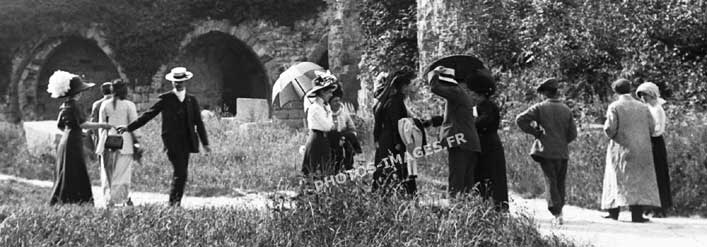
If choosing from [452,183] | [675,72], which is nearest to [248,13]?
[675,72]

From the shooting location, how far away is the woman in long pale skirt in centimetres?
750

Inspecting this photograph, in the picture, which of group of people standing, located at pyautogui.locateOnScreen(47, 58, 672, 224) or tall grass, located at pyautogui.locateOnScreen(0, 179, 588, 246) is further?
group of people standing, located at pyautogui.locateOnScreen(47, 58, 672, 224)

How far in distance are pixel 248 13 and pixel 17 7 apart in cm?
607

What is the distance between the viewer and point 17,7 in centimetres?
1994

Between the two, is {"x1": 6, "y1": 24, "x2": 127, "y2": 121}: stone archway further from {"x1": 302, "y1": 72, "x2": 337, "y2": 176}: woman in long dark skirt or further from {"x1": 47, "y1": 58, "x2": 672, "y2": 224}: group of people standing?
{"x1": 302, "y1": 72, "x2": 337, "y2": 176}: woman in long dark skirt

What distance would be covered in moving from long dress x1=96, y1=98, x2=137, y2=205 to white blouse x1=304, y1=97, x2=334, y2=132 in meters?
2.15

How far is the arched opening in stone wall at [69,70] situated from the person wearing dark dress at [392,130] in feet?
52.5

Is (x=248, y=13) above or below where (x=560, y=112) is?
above

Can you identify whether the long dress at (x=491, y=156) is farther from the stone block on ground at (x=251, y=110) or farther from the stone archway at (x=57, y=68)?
the stone archway at (x=57, y=68)

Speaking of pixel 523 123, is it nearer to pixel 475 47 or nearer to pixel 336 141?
pixel 336 141

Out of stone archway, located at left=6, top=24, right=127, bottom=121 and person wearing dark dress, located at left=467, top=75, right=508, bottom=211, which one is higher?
stone archway, located at left=6, top=24, right=127, bottom=121

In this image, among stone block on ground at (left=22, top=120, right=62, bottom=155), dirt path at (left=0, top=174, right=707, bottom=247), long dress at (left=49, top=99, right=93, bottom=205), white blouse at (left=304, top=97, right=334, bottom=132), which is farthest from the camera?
stone block on ground at (left=22, top=120, right=62, bottom=155)

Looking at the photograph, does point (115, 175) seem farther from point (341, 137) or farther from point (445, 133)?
point (445, 133)

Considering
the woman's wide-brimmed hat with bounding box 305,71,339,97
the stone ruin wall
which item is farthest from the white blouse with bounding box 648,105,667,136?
the stone ruin wall
